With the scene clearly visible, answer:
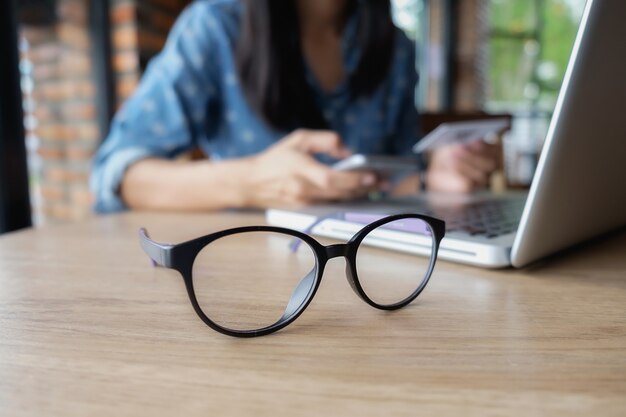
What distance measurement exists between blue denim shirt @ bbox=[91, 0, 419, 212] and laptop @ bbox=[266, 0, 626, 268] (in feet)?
1.41

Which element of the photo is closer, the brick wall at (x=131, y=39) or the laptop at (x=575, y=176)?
the laptop at (x=575, y=176)

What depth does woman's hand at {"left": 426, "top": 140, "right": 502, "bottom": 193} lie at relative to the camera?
0.87 metres

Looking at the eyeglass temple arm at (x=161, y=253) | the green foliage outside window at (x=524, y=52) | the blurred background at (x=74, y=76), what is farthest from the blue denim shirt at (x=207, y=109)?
the green foliage outside window at (x=524, y=52)

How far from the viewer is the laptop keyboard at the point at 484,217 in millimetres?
443

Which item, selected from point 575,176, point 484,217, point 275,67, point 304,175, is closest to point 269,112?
point 275,67

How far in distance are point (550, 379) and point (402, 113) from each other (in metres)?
0.98

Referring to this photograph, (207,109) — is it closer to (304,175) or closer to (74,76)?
(304,175)

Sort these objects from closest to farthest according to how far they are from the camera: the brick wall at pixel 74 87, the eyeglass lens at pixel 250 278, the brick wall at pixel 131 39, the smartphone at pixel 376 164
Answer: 1. the eyeglass lens at pixel 250 278
2. the smartphone at pixel 376 164
3. the brick wall at pixel 74 87
4. the brick wall at pixel 131 39

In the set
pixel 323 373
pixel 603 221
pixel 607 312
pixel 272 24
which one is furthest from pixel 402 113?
pixel 323 373

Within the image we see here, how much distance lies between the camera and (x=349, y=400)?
0.65 ft

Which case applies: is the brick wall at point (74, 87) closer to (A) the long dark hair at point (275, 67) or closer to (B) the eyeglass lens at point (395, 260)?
(A) the long dark hair at point (275, 67)

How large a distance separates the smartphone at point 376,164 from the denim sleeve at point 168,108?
1.20 feet

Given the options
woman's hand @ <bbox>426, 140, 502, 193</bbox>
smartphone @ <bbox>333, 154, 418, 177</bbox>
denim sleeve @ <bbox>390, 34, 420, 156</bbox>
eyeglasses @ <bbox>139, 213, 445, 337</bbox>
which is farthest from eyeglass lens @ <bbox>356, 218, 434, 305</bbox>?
denim sleeve @ <bbox>390, 34, 420, 156</bbox>

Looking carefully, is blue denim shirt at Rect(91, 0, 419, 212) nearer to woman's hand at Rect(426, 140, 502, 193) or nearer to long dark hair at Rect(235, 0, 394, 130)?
long dark hair at Rect(235, 0, 394, 130)
